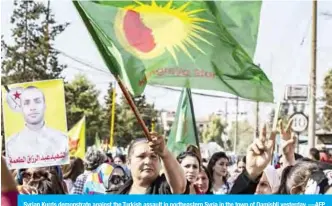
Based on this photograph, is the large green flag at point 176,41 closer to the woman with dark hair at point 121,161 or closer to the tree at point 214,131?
the tree at point 214,131

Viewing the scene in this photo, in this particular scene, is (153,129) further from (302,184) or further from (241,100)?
(302,184)

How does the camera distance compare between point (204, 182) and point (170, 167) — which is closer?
point (170, 167)

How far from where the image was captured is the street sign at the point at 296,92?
167 inches

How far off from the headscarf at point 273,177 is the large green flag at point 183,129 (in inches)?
17.9

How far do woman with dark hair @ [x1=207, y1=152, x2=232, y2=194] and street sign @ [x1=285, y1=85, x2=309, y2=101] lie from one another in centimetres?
52

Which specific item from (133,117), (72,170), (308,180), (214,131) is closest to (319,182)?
(308,180)

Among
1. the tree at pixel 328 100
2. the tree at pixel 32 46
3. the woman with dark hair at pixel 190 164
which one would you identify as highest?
the tree at pixel 32 46

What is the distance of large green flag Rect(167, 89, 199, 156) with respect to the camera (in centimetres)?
439

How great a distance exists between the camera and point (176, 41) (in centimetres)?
440

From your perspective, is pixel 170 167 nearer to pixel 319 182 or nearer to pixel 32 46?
pixel 319 182

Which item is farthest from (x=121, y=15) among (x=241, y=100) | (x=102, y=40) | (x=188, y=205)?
(x=188, y=205)

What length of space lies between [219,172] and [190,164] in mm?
187

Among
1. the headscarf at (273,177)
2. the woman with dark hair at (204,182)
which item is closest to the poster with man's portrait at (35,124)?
the woman with dark hair at (204,182)

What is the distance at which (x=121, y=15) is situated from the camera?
14.5 feet
